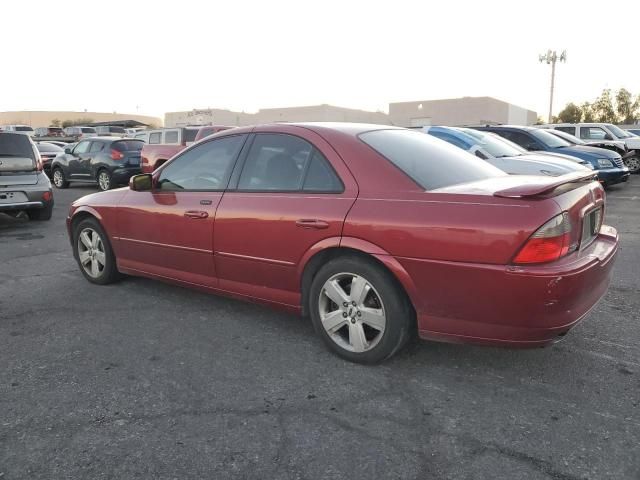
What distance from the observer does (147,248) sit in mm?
4676

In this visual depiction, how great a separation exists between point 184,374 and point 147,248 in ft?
5.40

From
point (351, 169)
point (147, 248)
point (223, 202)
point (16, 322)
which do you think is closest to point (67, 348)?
point (16, 322)

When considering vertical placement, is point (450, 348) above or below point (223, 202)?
below

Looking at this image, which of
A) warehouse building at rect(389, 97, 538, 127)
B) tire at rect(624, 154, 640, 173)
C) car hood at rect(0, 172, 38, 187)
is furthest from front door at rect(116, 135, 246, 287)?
warehouse building at rect(389, 97, 538, 127)

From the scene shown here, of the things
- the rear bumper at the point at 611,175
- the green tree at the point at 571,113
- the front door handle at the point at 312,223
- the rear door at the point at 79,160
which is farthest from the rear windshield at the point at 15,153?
the green tree at the point at 571,113

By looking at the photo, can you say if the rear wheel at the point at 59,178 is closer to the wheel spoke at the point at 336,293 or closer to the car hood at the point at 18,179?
the car hood at the point at 18,179

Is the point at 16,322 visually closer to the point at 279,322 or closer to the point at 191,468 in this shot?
the point at 279,322

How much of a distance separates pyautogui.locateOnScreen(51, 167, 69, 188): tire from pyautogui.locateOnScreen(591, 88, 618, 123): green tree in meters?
55.2

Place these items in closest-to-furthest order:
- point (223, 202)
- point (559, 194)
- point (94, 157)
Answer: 1. point (559, 194)
2. point (223, 202)
3. point (94, 157)

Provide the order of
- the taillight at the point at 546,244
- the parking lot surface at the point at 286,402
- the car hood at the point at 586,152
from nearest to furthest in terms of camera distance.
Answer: the parking lot surface at the point at 286,402 → the taillight at the point at 546,244 → the car hood at the point at 586,152

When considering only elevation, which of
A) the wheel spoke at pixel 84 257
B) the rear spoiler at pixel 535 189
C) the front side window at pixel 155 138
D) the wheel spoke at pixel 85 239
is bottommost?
the wheel spoke at pixel 84 257

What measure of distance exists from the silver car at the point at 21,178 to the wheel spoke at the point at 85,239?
13.3ft

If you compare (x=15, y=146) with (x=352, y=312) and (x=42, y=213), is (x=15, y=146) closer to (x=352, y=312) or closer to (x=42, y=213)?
(x=42, y=213)

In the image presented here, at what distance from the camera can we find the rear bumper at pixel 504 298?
9.17 feet
